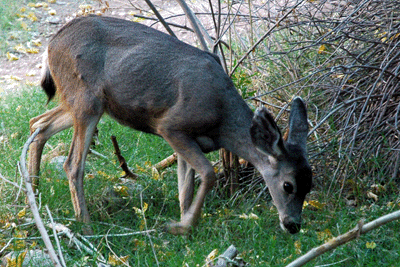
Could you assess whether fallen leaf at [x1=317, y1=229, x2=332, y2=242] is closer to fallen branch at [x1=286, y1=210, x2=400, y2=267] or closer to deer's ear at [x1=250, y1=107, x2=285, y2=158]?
deer's ear at [x1=250, y1=107, x2=285, y2=158]

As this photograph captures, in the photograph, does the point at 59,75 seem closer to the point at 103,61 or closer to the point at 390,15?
the point at 103,61

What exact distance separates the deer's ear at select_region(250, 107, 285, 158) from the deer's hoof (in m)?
0.89

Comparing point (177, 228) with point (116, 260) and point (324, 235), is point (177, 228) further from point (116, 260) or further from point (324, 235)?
point (324, 235)

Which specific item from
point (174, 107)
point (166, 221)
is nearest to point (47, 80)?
point (174, 107)

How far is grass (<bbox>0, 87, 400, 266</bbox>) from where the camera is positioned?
13.6 ft

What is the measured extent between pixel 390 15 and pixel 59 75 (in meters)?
3.25

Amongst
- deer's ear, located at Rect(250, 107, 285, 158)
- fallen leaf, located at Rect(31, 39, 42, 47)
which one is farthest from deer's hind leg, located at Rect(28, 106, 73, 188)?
fallen leaf, located at Rect(31, 39, 42, 47)

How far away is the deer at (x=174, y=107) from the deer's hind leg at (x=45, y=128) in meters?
0.14

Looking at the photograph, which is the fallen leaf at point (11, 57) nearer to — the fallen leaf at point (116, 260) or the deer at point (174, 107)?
the deer at point (174, 107)

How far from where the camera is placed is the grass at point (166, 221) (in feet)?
13.6

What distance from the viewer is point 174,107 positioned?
4809 millimetres

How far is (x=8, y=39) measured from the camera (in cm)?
1046

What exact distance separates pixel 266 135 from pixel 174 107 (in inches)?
33.9

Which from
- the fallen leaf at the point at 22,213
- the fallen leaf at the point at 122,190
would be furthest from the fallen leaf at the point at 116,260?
the fallen leaf at the point at 122,190
